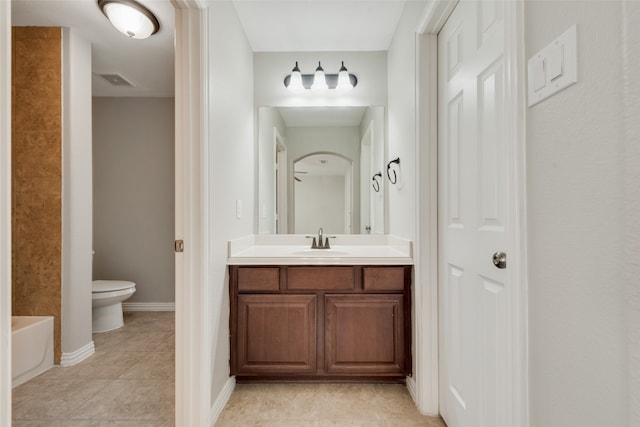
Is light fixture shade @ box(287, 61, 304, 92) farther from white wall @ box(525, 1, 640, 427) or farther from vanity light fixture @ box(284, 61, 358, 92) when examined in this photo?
white wall @ box(525, 1, 640, 427)

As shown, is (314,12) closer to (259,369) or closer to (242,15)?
(242,15)

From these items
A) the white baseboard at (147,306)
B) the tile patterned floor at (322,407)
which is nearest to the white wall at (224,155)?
the tile patterned floor at (322,407)

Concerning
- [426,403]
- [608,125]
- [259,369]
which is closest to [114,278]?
[259,369]

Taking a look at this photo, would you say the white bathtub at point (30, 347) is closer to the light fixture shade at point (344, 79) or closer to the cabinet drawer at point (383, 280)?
the cabinet drawer at point (383, 280)

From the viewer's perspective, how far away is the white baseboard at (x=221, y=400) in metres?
1.73

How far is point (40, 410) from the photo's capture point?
6.18ft

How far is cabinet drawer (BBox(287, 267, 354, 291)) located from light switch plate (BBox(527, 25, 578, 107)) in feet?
4.60

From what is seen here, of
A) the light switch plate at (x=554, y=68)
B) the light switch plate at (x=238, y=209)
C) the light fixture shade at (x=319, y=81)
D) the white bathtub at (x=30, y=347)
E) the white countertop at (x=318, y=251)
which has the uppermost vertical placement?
the light fixture shade at (x=319, y=81)

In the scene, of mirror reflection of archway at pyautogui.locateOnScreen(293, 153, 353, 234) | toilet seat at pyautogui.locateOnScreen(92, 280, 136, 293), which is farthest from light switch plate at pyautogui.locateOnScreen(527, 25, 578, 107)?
toilet seat at pyautogui.locateOnScreen(92, 280, 136, 293)

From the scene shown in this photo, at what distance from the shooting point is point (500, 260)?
117cm

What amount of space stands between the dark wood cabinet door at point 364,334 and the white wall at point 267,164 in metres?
0.90

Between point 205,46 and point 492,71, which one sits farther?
point 205,46

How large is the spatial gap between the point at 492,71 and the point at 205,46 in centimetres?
121
